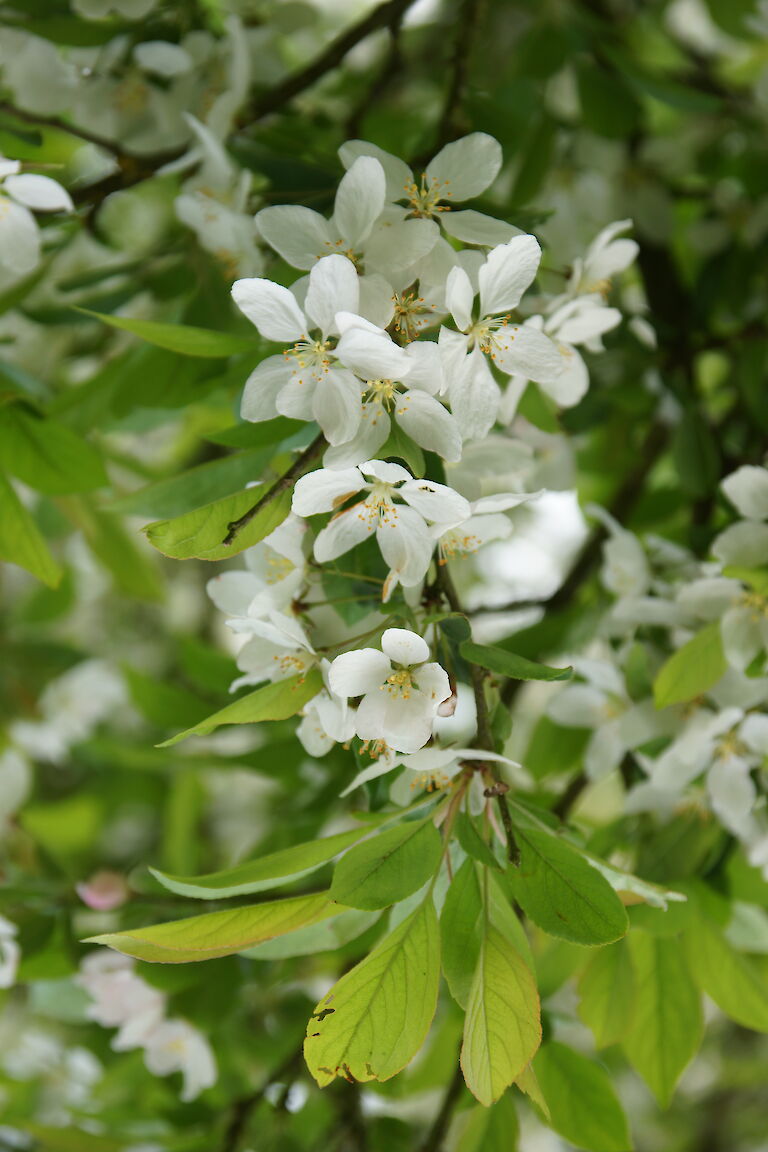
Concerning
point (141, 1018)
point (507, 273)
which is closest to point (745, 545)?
point (507, 273)

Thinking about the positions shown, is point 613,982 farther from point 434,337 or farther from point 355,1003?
point 434,337

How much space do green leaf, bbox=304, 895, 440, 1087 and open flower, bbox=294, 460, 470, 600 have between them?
0.18 meters

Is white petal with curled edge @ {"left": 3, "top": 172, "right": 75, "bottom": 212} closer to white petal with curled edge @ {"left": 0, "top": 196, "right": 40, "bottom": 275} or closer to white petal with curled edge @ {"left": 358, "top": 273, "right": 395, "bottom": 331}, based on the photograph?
white petal with curled edge @ {"left": 0, "top": 196, "right": 40, "bottom": 275}

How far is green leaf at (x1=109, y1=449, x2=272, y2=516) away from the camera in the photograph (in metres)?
0.60

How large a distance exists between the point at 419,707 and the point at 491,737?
0.05 meters

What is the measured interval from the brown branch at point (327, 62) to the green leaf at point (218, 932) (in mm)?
587

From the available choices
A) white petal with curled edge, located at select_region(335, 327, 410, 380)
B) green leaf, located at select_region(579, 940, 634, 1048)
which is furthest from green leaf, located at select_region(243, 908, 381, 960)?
white petal with curled edge, located at select_region(335, 327, 410, 380)

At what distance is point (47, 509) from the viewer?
43.4 inches

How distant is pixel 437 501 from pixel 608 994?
424 mm

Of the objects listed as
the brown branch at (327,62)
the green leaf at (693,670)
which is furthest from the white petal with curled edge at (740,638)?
the brown branch at (327,62)

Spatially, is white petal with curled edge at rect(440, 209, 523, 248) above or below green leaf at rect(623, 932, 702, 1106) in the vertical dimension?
above

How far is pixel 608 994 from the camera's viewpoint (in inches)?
28.5

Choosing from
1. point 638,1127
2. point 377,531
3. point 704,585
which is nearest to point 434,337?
point 377,531

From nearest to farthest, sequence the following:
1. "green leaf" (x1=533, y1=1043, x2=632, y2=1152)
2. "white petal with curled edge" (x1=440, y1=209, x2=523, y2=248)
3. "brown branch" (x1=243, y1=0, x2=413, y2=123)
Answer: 1. "white petal with curled edge" (x1=440, y1=209, x2=523, y2=248)
2. "green leaf" (x1=533, y1=1043, x2=632, y2=1152)
3. "brown branch" (x1=243, y1=0, x2=413, y2=123)
